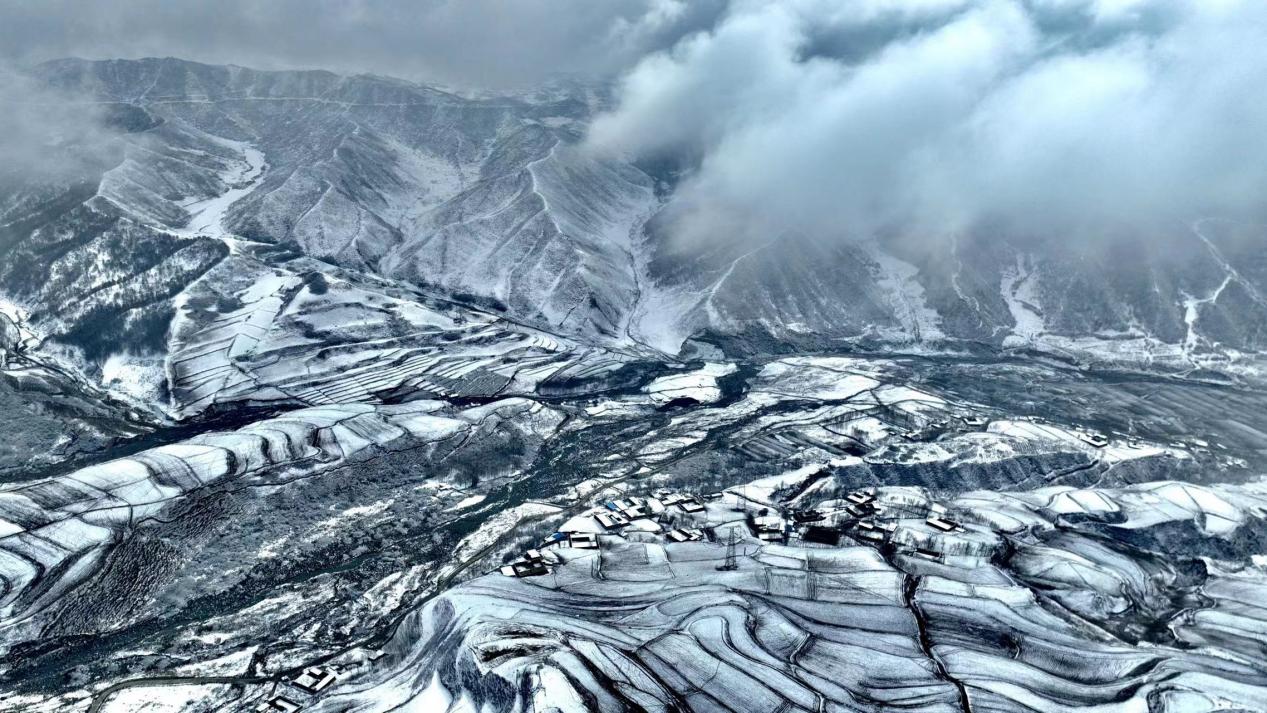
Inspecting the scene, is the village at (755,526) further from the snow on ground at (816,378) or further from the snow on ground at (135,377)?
the snow on ground at (135,377)

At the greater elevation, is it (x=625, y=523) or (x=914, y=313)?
(x=625, y=523)

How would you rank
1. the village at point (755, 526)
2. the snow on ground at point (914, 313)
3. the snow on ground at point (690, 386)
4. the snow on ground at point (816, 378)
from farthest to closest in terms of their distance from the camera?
the snow on ground at point (914, 313), the snow on ground at point (816, 378), the snow on ground at point (690, 386), the village at point (755, 526)

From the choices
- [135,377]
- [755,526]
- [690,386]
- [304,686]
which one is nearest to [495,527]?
[755,526]

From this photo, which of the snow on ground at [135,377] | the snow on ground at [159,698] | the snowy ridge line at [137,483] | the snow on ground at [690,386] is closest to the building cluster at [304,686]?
the snow on ground at [159,698]

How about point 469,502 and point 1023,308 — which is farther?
point 1023,308

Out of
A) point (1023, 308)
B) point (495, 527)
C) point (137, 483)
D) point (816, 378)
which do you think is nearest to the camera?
point (495, 527)

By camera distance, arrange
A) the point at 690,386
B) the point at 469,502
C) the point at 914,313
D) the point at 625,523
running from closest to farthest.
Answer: the point at 625,523, the point at 469,502, the point at 690,386, the point at 914,313

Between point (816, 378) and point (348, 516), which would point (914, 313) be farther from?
point (348, 516)

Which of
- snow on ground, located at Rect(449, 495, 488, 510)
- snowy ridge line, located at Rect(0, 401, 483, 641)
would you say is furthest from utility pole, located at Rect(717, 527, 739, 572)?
snowy ridge line, located at Rect(0, 401, 483, 641)

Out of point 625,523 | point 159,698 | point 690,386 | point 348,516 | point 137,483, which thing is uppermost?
point 137,483
